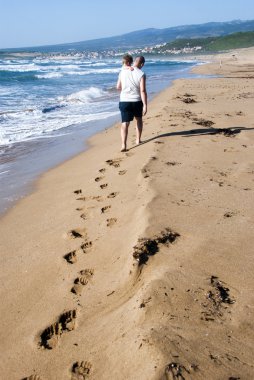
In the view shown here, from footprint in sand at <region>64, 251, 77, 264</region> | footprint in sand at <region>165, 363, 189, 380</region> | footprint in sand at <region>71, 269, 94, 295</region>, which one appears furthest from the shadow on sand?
footprint in sand at <region>165, 363, 189, 380</region>

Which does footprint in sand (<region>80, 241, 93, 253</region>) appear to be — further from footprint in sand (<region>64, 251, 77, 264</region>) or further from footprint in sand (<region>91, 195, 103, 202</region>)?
footprint in sand (<region>91, 195, 103, 202</region>)

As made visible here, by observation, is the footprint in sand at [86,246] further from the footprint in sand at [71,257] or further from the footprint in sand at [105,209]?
the footprint in sand at [105,209]

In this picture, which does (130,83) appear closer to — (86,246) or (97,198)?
(97,198)

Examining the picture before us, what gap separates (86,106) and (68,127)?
4.63 metres

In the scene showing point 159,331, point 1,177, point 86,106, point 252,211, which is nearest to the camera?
point 159,331

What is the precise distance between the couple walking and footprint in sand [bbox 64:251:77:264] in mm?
3710

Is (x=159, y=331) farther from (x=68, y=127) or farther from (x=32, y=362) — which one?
(x=68, y=127)

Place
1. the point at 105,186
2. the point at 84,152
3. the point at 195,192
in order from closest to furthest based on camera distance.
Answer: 1. the point at 195,192
2. the point at 105,186
3. the point at 84,152

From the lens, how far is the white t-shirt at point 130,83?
21.7 feet

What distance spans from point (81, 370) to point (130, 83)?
17.3ft

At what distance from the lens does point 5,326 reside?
278 cm

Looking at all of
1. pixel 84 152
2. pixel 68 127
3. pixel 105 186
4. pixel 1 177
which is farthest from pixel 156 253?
pixel 68 127

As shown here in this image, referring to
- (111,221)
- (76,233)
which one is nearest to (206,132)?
(111,221)

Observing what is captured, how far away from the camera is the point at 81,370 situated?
2205mm
